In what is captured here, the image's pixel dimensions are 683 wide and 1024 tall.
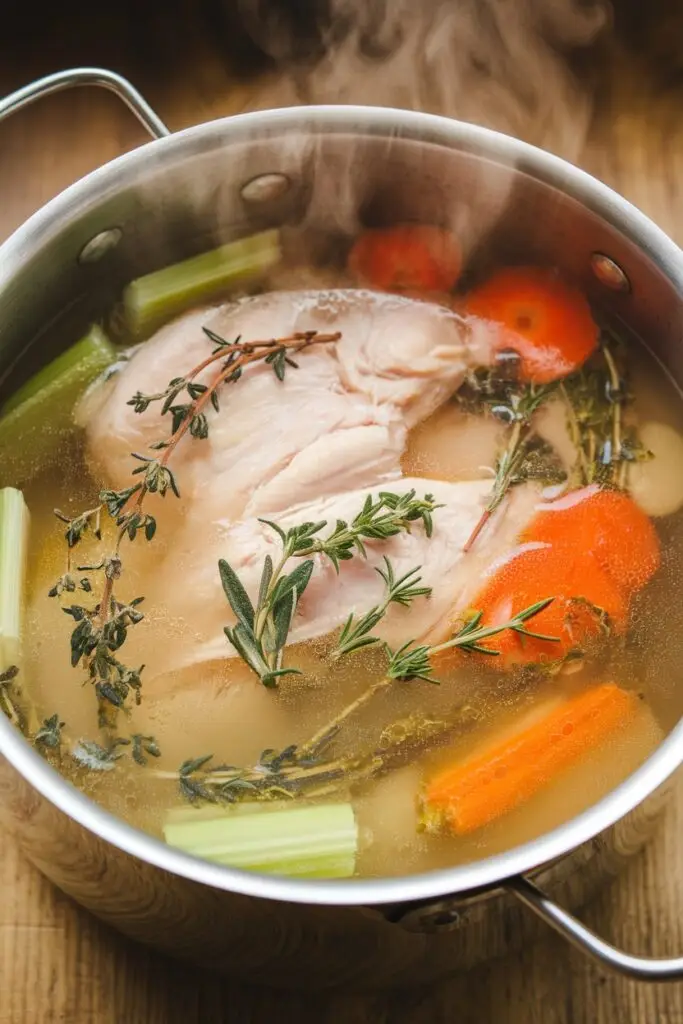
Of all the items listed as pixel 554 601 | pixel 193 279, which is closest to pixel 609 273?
pixel 554 601

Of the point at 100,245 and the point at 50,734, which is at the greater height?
the point at 100,245

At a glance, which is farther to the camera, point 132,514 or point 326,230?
point 326,230

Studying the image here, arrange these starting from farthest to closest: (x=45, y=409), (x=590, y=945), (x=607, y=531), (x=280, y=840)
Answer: (x=45, y=409) < (x=607, y=531) < (x=280, y=840) < (x=590, y=945)

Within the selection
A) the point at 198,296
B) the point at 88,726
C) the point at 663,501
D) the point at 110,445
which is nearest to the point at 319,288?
the point at 198,296

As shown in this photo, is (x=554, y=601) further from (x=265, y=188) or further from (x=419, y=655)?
(x=265, y=188)

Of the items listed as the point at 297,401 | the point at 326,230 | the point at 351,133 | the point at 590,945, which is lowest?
the point at 590,945

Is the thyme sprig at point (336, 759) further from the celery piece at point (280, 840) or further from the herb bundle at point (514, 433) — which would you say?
the herb bundle at point (514, 433)
